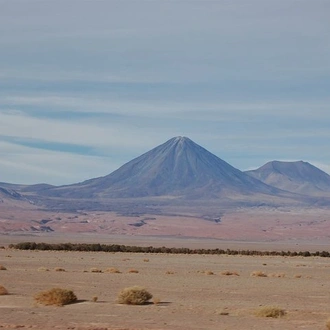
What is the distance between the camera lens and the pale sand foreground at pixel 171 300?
24828 millimetres

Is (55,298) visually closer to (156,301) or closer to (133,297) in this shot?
(133,297)

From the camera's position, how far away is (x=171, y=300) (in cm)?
3209

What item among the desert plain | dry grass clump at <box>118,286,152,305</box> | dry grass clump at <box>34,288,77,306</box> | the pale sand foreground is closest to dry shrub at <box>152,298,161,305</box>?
the desert plain

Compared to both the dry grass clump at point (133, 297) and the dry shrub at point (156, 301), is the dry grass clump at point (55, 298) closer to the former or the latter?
the dry grass clump at point (133, 297)

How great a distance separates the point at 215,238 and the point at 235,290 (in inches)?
5732

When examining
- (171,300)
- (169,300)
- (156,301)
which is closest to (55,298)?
(156,301)

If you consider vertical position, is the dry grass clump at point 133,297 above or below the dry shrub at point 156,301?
above

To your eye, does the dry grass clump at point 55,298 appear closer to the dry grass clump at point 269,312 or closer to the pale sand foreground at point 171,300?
the pale sand foreground at point 171,300

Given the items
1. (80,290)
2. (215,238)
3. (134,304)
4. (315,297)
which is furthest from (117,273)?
(215,238)

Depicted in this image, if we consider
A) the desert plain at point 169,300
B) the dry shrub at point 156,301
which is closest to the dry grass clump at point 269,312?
the desert plain at point 169,300

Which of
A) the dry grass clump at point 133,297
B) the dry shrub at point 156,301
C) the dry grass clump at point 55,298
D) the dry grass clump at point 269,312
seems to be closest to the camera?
the dry grass clump at point 269,312

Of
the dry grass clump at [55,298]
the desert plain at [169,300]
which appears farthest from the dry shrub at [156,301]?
the dry grass clump at [55,298]

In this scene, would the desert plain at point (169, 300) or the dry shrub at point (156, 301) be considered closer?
the desert plain at point (169, 300)

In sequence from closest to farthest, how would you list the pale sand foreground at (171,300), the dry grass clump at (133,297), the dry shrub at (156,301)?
the pale sand foreground at (171,300), the dry grass clump at (133,297), the dry shrub at (156,301)
